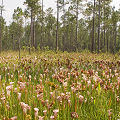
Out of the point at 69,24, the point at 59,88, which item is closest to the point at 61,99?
the point at 59,88

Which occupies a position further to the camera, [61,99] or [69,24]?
[69,24]

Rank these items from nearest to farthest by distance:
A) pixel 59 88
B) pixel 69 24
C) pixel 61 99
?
pixel 61 99, pixel 59 88, pixel 69 24

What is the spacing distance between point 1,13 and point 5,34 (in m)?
29.2

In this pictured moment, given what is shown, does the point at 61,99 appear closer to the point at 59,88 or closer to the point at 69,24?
the point at 59,88

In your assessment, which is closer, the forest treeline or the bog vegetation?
the bog vegetation

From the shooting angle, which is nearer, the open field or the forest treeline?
the open field

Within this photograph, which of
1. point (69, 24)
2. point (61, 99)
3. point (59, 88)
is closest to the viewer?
point (61, 99)

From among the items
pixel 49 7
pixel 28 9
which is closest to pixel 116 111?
pixel 28 9

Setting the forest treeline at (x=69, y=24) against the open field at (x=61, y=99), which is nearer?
the open field at (x=61, y=99)

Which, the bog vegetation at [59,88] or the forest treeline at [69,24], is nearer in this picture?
the bog vegetation at [59,88]

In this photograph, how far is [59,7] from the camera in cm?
3148

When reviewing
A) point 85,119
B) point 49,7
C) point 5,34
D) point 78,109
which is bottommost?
point 85,119

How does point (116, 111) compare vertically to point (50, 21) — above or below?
below

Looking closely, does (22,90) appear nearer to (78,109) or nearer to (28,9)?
(78,109)
